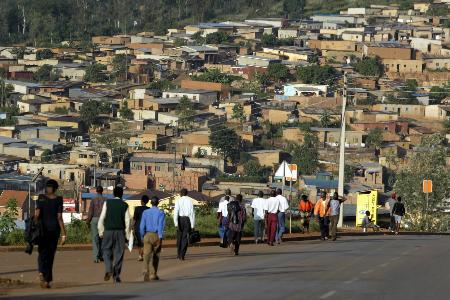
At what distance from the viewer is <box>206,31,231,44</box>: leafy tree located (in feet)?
408

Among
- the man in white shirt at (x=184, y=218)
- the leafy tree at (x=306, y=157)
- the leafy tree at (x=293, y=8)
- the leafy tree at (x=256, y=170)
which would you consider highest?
the leafy tree at (x=293, y=8)

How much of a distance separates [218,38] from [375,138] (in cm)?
3937

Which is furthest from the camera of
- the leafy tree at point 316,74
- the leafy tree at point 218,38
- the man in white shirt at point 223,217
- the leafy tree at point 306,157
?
the leafy tree at point 218,38

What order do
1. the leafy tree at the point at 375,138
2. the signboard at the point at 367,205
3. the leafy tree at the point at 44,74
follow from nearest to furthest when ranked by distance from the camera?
the signboard at the point at 367,205, the leafy tree at the point at 375,138, the leafy tree at the point at 44,74

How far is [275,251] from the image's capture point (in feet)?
78.3

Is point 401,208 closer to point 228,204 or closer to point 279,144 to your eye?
point 228,204

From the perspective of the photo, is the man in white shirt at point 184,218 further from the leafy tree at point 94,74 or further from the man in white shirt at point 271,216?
the leafy tree at point 94,74

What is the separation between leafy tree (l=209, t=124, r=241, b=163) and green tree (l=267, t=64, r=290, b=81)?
25.7 meters

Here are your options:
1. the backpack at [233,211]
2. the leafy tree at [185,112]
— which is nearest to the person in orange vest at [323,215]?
the backpack at [233,211]

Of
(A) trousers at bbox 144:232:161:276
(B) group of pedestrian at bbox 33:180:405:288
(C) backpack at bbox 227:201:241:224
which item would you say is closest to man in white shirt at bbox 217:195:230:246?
(B) group of pedestrian at bbox 33:180:405:288

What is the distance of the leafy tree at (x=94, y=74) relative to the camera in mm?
110800

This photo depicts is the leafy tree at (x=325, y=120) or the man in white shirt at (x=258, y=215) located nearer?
the man in white shirt at (x=258, y=215)

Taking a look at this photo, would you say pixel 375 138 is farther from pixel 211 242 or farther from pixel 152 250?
pixel 152 250

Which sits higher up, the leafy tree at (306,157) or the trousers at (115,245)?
the leafy tree at (306,157)
